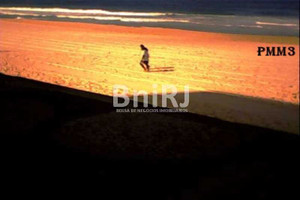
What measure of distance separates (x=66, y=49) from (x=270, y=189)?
14.8 m

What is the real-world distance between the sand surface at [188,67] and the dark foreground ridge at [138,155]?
147 cm

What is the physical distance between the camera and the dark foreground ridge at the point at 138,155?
5703mm

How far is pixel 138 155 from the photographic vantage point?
6879mm

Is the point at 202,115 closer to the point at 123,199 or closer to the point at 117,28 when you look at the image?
the point at 123,199

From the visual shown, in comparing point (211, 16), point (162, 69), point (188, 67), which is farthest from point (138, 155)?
point (211, 16)

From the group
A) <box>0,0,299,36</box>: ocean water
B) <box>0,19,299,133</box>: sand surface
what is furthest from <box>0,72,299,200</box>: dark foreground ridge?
<box>0,0,299,36</box>: ocean water

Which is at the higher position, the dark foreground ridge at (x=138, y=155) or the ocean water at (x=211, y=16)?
the ocean water at (x=211, y=16)

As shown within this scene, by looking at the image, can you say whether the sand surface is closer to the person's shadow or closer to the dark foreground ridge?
the person's shadow

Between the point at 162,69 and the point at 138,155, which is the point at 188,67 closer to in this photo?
the point at 162,69

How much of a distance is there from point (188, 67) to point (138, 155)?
26.4ft

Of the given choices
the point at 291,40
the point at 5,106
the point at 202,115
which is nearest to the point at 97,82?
the point at 5,106

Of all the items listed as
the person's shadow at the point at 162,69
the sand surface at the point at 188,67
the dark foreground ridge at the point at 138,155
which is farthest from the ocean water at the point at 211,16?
the dark foreground ridge at the point at 138,155

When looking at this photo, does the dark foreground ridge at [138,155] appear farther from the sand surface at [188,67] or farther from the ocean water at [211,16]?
the ocean water at [211,16]

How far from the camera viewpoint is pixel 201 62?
15.3m
